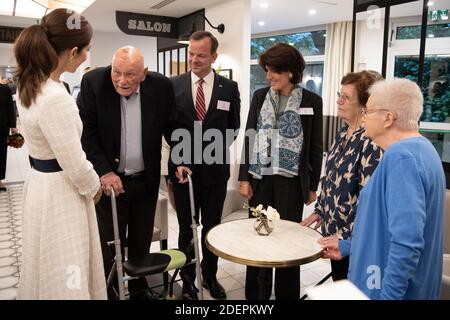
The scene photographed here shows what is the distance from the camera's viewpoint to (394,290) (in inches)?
48.3

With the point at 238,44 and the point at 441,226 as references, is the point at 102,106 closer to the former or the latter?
the point at 441,226

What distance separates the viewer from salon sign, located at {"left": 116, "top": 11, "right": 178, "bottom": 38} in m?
7.04

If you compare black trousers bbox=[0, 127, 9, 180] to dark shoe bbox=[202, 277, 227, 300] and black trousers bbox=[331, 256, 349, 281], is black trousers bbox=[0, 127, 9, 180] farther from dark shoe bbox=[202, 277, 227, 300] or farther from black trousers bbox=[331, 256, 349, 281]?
black trousers bbox=[331, 256, 349, 281]

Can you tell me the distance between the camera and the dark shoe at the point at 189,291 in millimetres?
2566

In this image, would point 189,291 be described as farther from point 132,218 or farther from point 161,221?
point 132,218

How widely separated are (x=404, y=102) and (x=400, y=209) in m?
0.38

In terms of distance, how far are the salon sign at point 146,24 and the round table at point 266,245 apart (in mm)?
5909

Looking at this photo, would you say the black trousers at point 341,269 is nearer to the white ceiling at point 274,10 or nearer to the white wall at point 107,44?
the white ceiling at point 274,10

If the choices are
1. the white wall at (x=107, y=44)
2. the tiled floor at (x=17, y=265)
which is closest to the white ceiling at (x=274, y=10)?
the white wall at (x=107, y=44)

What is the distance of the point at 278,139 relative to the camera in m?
2.40

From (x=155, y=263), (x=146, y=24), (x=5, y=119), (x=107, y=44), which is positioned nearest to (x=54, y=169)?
(x=155, y=263)

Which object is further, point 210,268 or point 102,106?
point 210,268
